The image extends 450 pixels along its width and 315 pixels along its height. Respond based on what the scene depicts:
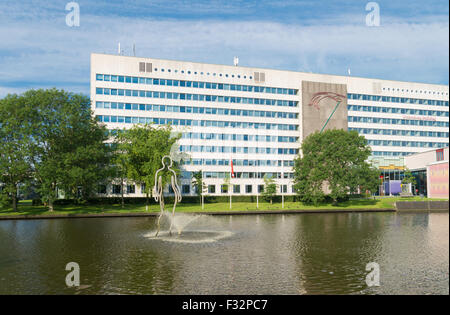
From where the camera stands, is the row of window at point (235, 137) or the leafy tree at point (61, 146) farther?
the row of window at point (235, 137)

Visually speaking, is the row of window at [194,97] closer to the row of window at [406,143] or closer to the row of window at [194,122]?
the row of window at [194,122]

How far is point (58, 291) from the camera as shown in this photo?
625 inches

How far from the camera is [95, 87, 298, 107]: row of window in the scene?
8919cm

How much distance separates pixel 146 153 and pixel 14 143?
21310mm

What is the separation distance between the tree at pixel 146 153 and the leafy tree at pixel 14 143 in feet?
52.3

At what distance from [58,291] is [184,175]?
77881 mm

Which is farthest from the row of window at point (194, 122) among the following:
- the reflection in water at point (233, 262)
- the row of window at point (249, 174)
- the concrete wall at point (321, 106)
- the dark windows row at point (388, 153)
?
the reflection in water at point (233, 262)

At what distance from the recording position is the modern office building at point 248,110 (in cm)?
9050

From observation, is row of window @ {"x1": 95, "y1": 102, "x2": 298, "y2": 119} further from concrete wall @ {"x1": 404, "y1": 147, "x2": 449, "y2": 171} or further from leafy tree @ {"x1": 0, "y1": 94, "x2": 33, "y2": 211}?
concrete wall @ {"x1": 404, "y1": 147, "x2": 449, "y2": 171}

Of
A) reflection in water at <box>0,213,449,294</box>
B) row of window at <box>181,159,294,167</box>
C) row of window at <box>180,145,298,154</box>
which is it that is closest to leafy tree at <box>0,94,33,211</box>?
reflection in water at <box>0,213,449,294</box>

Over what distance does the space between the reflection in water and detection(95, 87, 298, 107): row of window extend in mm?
60726

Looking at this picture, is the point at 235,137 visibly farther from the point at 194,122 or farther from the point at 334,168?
the point at 334,168

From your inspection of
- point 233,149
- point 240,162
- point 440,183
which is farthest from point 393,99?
point 440,183

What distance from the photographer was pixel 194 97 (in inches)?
3775
